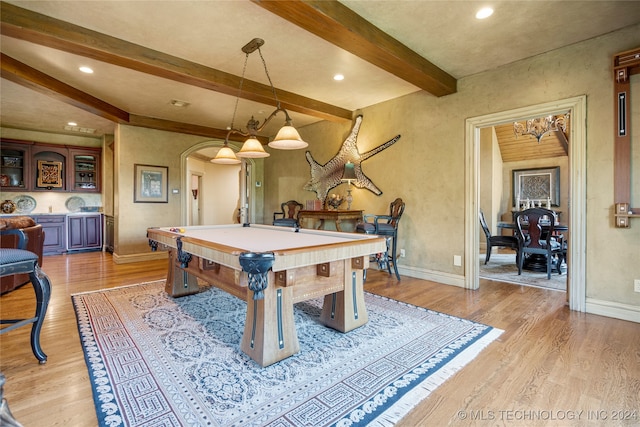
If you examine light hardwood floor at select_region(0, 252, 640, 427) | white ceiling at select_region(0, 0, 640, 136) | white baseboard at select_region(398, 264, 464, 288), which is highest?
white ceiling at select_region(0, 0, 640, 136)

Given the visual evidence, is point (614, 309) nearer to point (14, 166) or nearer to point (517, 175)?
point (517, 175)

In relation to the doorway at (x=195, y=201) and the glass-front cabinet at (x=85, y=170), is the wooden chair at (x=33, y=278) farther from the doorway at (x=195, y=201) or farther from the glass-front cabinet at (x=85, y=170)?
the doorway at (x=195, y=201)

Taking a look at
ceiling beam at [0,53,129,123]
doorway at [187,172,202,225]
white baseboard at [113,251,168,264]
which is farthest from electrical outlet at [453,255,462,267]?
doorway at [187,172,202,225]

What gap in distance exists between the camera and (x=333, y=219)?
4797 millimetres

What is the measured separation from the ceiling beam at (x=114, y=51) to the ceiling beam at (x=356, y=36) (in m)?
1.59

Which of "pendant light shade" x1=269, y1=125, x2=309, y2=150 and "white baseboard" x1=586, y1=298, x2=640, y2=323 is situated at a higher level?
"pendant light shade" x1=269, y1=125, x2=309, y2=150

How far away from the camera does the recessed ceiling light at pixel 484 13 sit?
240cm

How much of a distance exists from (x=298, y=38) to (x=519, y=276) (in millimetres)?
4302

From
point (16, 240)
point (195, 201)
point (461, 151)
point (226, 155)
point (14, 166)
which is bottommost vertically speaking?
point (16, 240)

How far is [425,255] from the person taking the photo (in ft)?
13.7

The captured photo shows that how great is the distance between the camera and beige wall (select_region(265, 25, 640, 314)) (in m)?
2.76

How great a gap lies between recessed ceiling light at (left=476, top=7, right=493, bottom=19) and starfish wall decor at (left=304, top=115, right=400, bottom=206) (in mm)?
2023

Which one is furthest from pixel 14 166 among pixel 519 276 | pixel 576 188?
pixel 519 276

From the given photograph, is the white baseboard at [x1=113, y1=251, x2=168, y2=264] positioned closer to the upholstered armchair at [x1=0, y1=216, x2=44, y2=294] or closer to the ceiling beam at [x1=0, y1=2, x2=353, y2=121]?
the upholstered armchair at [x1=0, y1=216, x2=44, y2=294]
